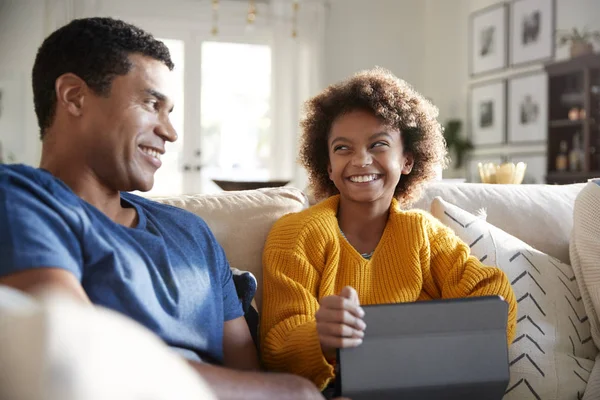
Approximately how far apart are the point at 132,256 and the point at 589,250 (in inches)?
45.6

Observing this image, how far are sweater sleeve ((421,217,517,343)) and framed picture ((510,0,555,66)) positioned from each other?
428 centimetres

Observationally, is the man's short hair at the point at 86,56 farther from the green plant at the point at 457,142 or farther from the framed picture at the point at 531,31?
the green plant at the point at 457,142

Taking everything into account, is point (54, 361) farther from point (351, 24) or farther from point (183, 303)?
point (351, 24)

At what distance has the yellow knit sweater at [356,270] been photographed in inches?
52.4

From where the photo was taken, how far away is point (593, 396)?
4.80 ft

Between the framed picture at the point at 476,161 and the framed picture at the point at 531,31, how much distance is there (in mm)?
828

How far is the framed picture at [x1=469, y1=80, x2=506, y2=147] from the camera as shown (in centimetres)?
570

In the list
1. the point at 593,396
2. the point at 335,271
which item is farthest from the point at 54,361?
the point at 593,396

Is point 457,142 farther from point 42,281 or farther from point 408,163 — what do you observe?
point 42,281

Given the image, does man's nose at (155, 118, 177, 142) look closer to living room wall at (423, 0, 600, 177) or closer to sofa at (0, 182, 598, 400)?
sofa at (0, 182, 598, 400)

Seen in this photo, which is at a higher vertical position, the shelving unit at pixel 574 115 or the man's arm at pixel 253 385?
the shelving unit at pixel 574 115

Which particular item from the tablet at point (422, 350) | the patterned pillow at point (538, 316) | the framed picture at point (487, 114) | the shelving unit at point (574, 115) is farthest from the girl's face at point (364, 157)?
the framed picture at point (487, 114)

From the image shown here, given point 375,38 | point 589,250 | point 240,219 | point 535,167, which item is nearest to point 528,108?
point 535,167

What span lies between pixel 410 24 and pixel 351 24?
0.70 metres
